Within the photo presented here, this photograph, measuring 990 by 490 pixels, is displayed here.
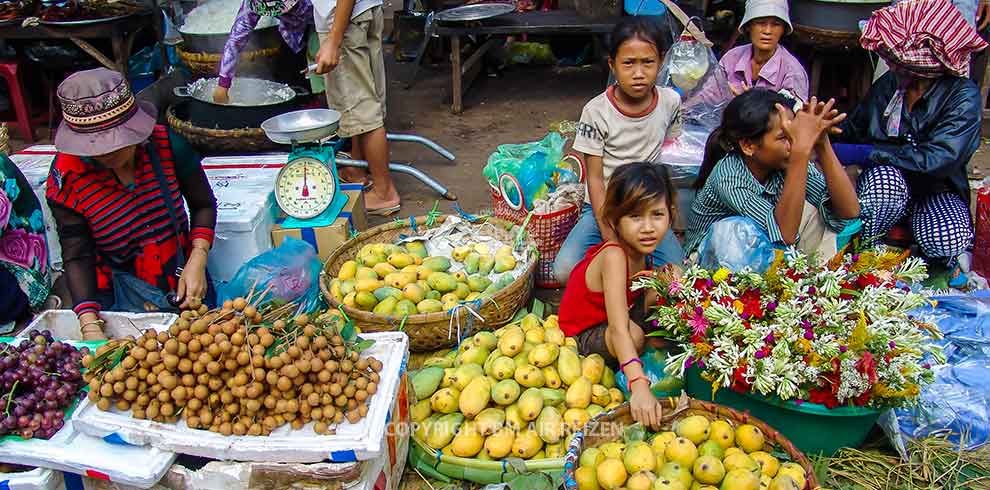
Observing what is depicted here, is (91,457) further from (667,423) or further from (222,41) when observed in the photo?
(222,41)

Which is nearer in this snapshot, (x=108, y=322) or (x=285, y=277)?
(x=108, y=322)

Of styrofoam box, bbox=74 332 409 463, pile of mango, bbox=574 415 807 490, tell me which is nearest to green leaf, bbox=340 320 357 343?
styrofoam box, bbox=74 332 409 463

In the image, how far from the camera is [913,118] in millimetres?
3271

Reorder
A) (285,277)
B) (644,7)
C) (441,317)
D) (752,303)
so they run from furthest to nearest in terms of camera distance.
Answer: (644,7) → (285,277) → (441,317) → (752,303)

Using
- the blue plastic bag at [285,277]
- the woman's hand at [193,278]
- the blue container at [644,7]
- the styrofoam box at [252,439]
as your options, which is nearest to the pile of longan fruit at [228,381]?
the styrofoam box at [252,439]

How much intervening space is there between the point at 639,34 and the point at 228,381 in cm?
195

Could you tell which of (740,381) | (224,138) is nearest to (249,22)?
(224,138)

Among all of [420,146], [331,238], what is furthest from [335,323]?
[420,146]

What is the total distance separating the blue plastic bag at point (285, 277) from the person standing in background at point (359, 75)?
43.2 inches

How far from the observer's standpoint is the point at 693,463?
6.75ft

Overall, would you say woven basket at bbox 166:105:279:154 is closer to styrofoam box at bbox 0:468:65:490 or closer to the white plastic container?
the white plastic container

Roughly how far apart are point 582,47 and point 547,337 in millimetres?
5317

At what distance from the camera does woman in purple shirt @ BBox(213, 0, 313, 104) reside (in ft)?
13.5

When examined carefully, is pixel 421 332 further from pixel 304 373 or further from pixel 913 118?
pixel 913 118
